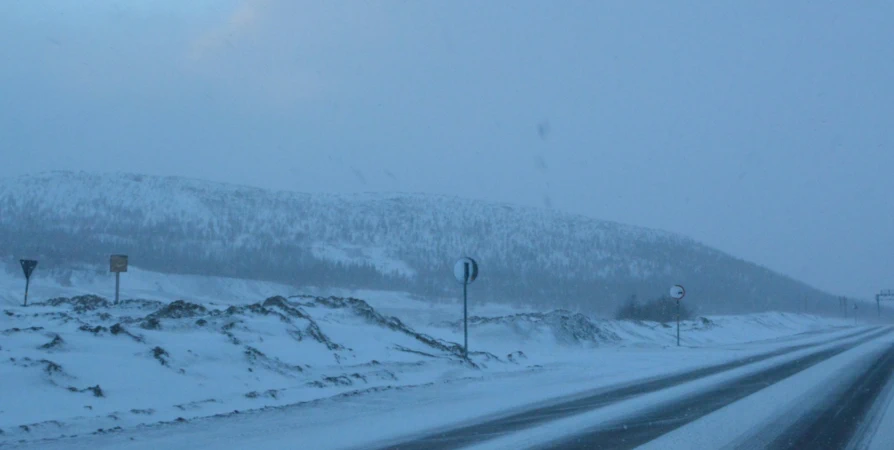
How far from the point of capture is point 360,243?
10262cm

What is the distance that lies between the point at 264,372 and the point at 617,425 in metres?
6.95

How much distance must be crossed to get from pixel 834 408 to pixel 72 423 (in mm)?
10921

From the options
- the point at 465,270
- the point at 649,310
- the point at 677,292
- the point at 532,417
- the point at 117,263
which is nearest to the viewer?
the point at 532,417

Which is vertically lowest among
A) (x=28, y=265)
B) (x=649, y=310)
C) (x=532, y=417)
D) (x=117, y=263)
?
(x=649, y=310)

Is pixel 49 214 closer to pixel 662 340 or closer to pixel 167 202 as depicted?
pixel 167 202

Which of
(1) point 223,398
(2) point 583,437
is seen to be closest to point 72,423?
(1) point 223,398

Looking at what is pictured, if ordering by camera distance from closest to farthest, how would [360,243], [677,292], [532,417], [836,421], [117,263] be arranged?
[532,417], [836,421], [117,263], [677,292], [360,243]

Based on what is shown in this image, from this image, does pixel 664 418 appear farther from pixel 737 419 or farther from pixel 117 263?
pixel 117 263

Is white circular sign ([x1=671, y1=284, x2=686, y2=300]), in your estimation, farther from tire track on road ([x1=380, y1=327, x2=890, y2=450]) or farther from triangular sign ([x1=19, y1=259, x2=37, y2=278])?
triangular sign ([x1=19, y1=259, x2=37, y2=278])

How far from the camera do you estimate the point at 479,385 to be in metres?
15.3

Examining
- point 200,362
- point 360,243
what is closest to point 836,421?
point 200,362

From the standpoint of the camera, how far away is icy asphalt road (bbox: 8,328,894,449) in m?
9.09

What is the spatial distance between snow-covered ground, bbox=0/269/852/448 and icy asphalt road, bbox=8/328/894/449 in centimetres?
12

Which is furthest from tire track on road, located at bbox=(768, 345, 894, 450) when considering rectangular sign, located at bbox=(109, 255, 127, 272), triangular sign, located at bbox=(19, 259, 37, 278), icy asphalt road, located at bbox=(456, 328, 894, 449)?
triangular sign, located at bbox=(19, 259, 37, 278)
